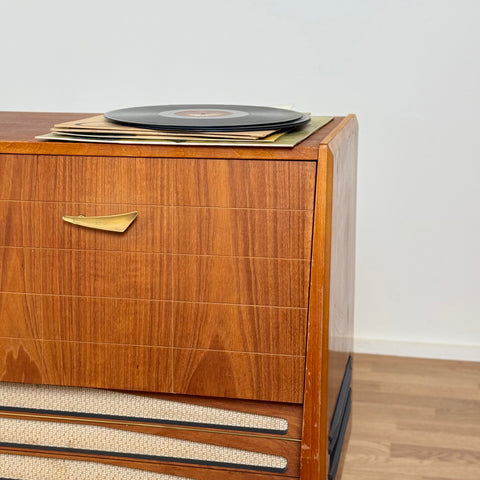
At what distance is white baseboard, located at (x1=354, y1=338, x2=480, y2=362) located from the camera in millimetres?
2193

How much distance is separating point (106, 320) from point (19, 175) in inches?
9.2

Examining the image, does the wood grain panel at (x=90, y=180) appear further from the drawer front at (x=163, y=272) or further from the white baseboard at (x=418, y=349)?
the white baseboard at (x=418, y=349)

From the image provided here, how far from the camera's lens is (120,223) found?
1.03 meters

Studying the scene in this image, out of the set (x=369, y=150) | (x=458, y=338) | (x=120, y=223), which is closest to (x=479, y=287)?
(x=458, y=338)

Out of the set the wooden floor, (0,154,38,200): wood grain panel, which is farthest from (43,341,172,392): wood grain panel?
the wooden floor

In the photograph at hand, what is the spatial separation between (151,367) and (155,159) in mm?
289

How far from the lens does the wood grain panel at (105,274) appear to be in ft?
3.41

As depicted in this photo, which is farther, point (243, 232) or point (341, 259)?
point (341, 259)

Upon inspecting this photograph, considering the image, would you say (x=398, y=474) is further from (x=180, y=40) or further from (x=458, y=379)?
(x=180, y=40)

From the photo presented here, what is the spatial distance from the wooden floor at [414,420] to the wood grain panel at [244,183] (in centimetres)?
78

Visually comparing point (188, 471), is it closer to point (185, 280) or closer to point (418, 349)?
point (185, 280)

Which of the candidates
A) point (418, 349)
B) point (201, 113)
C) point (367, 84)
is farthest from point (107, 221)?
point (418, 349)

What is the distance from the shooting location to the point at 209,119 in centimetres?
110

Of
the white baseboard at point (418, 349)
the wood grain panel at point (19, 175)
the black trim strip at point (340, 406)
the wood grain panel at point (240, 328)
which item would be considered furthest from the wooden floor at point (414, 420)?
the wood grain panel at point (19, 175)
